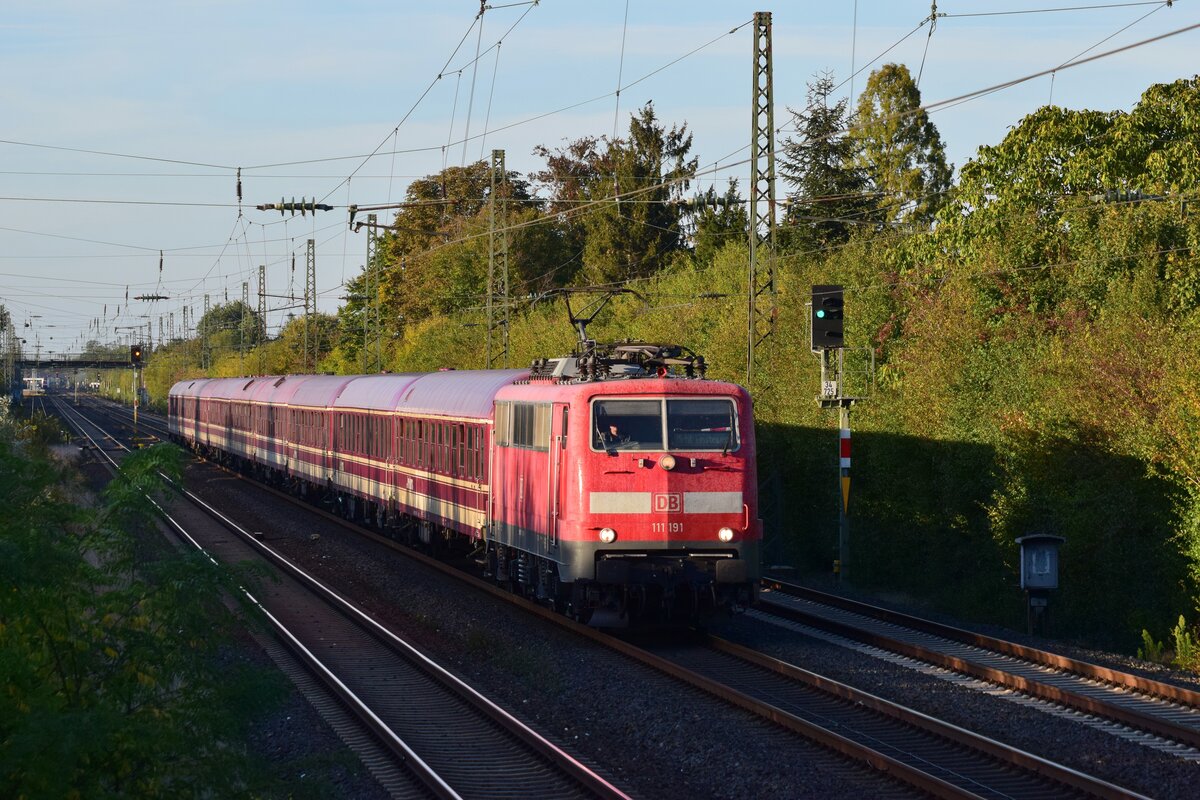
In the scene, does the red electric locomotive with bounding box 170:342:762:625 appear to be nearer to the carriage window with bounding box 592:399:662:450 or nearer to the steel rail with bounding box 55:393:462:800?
the carriage window with bounding box 592:399:662:450

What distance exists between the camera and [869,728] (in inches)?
478

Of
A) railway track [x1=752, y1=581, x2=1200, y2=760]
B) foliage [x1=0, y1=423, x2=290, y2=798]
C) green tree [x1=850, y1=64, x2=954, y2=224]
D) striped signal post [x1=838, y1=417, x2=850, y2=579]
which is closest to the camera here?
foliage [x1=0, y1=423, x2=290, y2=798]

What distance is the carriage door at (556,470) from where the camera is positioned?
16.6 metres

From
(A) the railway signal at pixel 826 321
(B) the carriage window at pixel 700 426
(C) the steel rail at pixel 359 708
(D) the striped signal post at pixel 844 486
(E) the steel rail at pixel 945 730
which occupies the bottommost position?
(C) the steel rail at pixel 359 708

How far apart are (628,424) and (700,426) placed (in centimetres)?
86

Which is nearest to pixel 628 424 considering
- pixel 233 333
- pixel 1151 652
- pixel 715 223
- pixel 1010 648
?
pixel 1010 648

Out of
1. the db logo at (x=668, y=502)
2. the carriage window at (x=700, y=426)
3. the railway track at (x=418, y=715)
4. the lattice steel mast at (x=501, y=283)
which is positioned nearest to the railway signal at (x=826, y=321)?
the carriage window at (x=700, y=426)

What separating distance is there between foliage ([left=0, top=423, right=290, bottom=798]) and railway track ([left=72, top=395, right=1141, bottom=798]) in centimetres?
515

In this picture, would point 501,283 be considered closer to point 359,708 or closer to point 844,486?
point 844,486

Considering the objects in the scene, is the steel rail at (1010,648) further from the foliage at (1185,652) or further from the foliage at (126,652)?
the foliage at (126,652)

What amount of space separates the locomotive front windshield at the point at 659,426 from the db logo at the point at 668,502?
573mm

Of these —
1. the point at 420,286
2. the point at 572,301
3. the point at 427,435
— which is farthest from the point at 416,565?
the point at 420,286

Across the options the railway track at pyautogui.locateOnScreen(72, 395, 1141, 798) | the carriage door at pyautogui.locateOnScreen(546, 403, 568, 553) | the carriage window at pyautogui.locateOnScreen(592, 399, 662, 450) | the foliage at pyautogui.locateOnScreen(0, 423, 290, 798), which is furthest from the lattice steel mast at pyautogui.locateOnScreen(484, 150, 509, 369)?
the foliage at pyautogui.locateOnScreen(0, 423, 290, 798)

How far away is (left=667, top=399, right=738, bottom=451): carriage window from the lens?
16.3 meters
